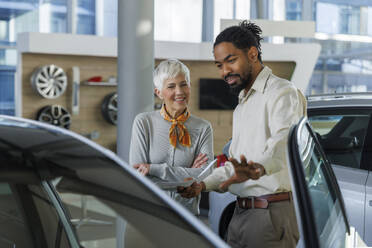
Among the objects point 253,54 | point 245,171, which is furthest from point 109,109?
point 245,171

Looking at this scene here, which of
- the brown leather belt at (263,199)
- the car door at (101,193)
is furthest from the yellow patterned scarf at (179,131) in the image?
the car door at (101,193)

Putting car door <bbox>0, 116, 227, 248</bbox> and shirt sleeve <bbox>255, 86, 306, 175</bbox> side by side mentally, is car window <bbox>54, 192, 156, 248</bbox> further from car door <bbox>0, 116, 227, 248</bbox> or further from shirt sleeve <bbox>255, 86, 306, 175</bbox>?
shirt sleeve <bbox>255, 86, 306, 175</bbox>

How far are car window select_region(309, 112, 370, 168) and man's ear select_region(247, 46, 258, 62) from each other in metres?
1.78

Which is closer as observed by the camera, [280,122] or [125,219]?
[125,219]

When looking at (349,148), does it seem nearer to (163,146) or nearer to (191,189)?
(163,146)

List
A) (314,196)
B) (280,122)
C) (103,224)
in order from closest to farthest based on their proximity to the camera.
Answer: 1. (103,224)
2. (314,196)
3. (280,122)

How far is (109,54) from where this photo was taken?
828 centimetres

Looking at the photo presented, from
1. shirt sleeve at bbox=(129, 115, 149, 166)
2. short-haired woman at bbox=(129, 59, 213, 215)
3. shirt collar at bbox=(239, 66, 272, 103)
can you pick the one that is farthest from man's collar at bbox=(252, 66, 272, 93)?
shirt sleeve at bbox=(129, 115, 149, 166)

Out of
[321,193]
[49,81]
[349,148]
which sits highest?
[49,81]

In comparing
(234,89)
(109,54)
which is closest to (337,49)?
(109,54)

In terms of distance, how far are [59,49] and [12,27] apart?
3.78 m

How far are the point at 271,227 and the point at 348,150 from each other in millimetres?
1817

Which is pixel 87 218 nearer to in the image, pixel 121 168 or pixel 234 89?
pixel 121 168

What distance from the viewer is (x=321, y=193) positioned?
1.60 metres
